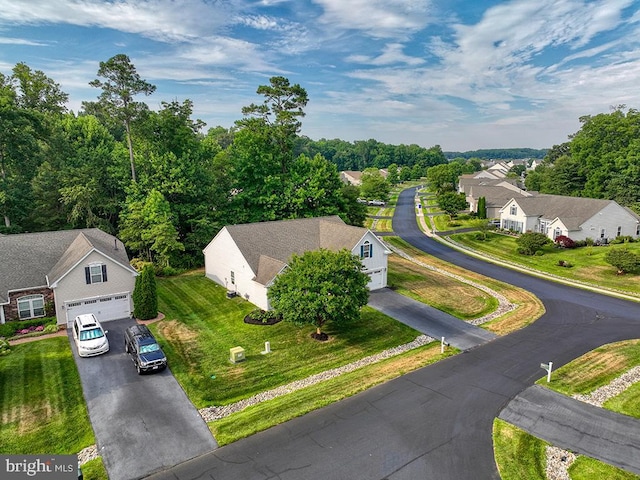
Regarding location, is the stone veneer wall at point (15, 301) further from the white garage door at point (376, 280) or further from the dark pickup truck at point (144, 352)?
the white garage door at point (376, 280)

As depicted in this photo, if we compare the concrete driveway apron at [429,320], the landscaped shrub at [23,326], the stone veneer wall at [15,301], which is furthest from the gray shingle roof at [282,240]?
the landscaped shrub at [23,326]

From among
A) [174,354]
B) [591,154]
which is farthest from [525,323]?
[591,154]

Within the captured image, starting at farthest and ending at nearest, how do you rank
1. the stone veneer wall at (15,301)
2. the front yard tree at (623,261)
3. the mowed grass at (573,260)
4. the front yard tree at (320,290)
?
the front yard tree at (623,261)
the mowed grass at (573,260)
the stone veneer wall at (15,301)
the front yard tree at (320,290)

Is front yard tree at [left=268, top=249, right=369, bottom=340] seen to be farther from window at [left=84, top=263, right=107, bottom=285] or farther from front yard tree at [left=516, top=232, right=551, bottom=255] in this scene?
front yard tree at [left=516, top=232, right=551, bottom=255]

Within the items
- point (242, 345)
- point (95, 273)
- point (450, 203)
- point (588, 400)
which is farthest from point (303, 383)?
point (450, 203)

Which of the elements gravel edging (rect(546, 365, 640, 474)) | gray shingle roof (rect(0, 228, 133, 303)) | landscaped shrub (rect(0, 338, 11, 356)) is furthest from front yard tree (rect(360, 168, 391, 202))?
landscaped shrub (rect(0, 338, 11, 356))

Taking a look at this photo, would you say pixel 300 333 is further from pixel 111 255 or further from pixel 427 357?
pixel 111 255
